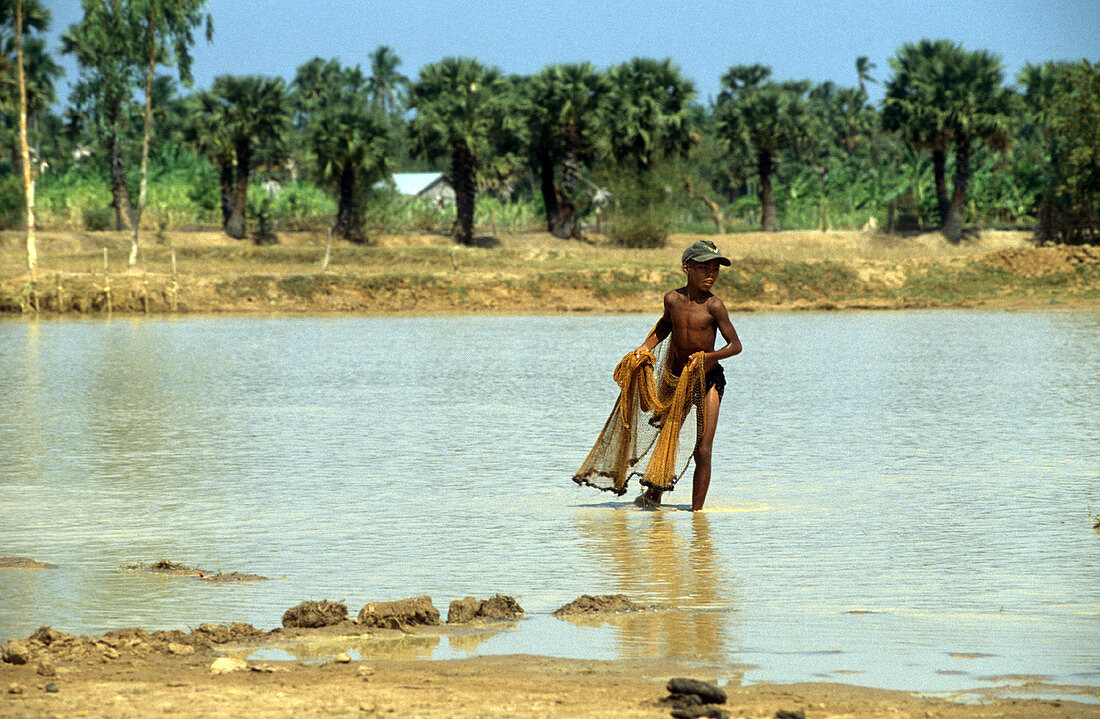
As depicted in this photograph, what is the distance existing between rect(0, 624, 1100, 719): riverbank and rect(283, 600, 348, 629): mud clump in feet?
1.04

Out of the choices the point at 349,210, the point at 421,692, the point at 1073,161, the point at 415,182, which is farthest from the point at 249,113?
the point at 421,692

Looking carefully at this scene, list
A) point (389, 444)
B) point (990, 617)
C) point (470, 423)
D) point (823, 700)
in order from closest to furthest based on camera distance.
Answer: point (823, 700)
point (990, 617)
point (389, 444)
point (470, 423)

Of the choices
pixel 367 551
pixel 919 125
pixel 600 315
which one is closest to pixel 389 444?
pixel 367 551

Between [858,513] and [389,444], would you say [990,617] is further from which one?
[389,444]

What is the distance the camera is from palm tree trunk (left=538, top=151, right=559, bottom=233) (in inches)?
2147

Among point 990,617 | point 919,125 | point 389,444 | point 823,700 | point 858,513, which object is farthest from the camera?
point 919,125

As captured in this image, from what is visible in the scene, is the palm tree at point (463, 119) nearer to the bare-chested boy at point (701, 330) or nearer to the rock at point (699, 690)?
the bare-chested boy at point (701, 330)

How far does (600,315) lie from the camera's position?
38.1m

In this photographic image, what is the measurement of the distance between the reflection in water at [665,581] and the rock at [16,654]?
2314mm

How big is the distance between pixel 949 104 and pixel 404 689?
176 ft

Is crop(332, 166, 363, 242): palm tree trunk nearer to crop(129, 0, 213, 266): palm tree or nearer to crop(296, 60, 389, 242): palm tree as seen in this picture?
crop(296, 60, 389, 242): palm tree

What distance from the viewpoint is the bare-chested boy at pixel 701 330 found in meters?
8.80

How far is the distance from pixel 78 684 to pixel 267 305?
34.6 metres

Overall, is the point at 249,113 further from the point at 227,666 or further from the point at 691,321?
the point at 227,666
